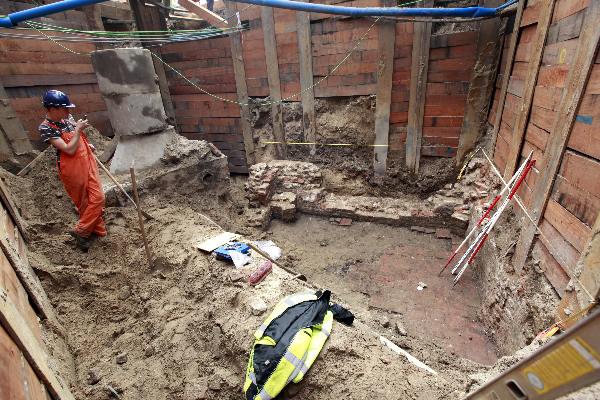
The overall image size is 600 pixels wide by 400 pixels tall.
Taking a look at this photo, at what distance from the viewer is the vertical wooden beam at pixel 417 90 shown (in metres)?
4.96

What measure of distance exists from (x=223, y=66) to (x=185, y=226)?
171 inches

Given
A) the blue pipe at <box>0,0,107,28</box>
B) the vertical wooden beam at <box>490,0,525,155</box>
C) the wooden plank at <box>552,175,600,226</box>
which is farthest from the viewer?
the blue pipe at <box>0,0,107,28</box>

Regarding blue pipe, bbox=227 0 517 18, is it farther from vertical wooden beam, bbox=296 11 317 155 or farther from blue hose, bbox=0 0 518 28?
vertical wooden beam, bbox=296 11 317 155

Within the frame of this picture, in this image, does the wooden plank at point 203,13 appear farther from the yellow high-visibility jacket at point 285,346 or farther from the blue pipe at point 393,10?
the yellow high-visibility jacket at point 285,346

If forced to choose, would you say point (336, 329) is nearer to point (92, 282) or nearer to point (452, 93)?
point (92, 282)

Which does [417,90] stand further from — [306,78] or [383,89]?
[306,78]

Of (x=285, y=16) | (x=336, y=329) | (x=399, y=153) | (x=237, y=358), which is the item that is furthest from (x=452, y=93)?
(x=237, y=358)

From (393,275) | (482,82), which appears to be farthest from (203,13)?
(393,275)

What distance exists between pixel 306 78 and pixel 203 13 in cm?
248

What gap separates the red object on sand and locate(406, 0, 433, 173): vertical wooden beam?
3925mm

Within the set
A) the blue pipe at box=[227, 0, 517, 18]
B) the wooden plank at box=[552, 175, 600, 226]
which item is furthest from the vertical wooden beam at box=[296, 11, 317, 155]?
the wooden plank at box=[552, 175, 600, 226]

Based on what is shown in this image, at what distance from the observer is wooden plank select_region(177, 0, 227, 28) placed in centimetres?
592

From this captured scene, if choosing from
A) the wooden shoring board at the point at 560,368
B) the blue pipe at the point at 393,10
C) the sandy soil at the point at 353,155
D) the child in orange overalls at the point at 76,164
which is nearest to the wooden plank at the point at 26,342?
the child in orange overalls at the point at 76,164

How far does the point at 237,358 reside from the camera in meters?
2.51
